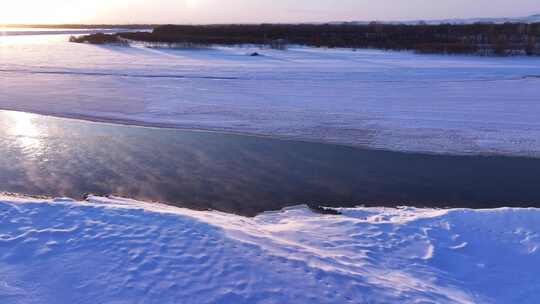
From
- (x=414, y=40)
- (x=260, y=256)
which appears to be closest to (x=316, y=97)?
(x=260, y=256)

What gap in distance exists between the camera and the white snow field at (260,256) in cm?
402

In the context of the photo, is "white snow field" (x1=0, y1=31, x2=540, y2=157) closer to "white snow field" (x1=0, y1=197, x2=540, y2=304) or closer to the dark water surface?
the dark water surface

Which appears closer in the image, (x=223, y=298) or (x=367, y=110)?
(x=223, y=298)

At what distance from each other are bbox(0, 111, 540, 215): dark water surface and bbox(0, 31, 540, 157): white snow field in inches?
35.3

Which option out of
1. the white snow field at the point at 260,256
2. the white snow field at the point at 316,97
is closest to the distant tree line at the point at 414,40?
Answer: the white snow field at the point at 316,97

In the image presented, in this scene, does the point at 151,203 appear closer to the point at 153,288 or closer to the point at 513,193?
the point at 153,288

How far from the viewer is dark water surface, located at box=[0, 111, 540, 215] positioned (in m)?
6.93

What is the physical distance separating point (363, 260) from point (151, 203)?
3.07 m

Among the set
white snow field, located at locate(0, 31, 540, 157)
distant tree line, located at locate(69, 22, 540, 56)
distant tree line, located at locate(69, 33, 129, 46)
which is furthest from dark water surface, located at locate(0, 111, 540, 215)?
distant tree line, located at locate(69, 33, 129, 46)

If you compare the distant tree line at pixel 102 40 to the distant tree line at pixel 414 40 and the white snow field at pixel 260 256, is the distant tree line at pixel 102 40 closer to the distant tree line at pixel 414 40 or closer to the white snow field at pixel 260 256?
the distant tree line at pixel 414 40

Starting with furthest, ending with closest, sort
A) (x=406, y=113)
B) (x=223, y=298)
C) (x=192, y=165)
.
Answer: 1. (x=406, y=113)
2. (x=192, y=165)
3. (x=223, y=298)

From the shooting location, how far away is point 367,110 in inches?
482

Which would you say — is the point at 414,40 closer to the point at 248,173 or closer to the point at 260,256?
the point at 248,173

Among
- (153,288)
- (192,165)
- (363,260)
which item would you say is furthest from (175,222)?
(192,165)
